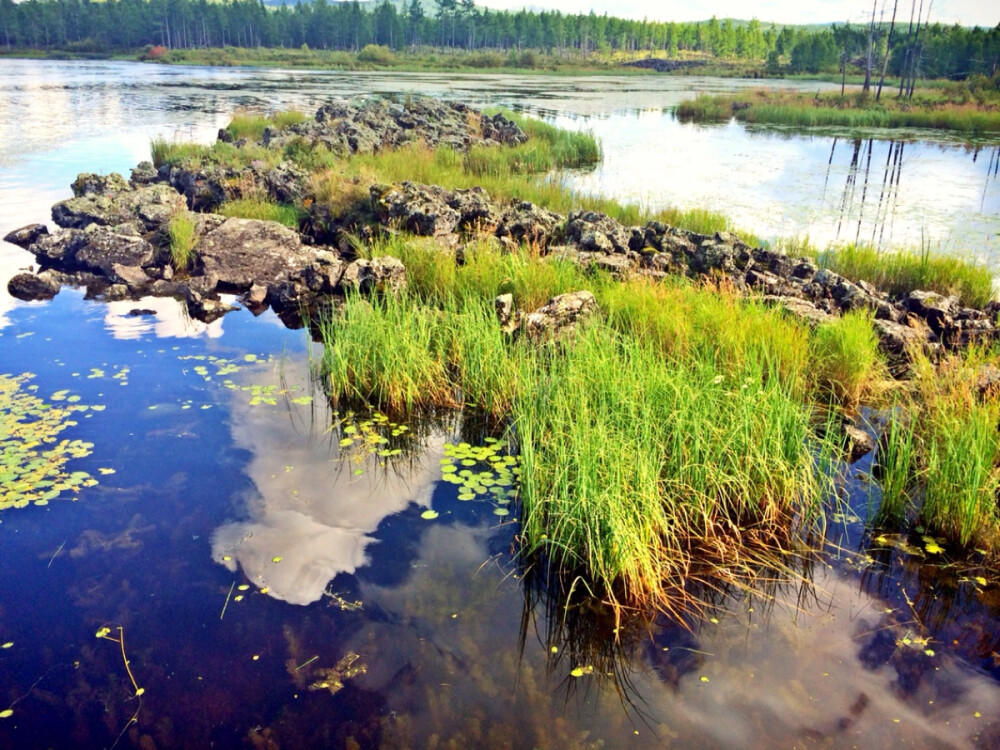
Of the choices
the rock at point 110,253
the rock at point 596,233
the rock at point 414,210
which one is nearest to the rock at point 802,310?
the rock at point 596,233

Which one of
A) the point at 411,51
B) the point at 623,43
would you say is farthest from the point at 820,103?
the point at 623,43

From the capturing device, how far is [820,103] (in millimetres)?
44906

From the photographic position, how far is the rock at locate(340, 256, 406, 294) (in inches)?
413

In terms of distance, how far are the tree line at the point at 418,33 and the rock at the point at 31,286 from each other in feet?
269

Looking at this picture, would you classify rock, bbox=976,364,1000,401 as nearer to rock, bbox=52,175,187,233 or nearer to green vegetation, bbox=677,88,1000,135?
rock, bbox=52,175,187,233

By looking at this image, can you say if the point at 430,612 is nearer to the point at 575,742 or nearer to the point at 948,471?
the point at 575,742

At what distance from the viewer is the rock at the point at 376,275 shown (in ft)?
34.4

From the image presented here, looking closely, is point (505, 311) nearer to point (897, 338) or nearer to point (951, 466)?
point (897, 338)

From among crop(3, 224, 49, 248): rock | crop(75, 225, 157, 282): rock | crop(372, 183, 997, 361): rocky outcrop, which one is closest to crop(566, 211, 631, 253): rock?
crop(372, 183, 997, 361): rocky outcrop

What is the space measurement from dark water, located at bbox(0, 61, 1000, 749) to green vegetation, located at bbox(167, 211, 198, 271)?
5685mm

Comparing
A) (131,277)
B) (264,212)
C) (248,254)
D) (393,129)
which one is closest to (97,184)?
(264,212)

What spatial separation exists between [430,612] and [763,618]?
7.33 ft

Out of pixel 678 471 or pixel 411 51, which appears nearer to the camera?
pixel 678 471

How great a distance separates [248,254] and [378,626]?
9153 millimetres
